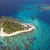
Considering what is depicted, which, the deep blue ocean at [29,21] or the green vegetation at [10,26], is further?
the green vegetation at [10,26]

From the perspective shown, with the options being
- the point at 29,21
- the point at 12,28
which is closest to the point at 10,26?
the point at 12,28

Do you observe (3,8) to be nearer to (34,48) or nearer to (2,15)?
(2,15)

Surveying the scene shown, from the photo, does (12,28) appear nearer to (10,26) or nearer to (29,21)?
(10,26)

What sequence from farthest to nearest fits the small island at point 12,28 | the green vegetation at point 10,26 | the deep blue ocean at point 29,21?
the green vegetation at point 10,26, the small island at point 12,28, the deep blue ocean at point 29,21

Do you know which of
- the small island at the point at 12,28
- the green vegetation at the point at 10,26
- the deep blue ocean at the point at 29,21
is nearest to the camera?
the deep blue ocean at the point at 29,21

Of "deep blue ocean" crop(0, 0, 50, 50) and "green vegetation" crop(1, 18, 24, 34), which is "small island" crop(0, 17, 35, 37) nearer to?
"green vegetation" crop(1, 18, 24, 34)

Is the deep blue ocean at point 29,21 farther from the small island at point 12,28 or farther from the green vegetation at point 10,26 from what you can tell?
the green vegetation at point 10,26

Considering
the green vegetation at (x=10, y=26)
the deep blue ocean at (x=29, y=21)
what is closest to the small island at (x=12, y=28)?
the green vegetation at (x=10, y=26)
